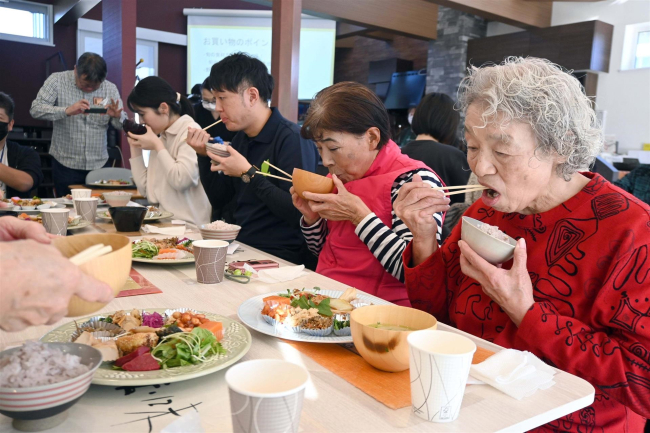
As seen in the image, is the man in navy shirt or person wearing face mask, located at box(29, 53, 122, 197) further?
person wearing face mask, located at box(29, 53, 122, 197)

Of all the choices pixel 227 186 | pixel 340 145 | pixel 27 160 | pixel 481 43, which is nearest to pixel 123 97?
pixel 27 160

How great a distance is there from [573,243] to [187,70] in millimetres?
9093

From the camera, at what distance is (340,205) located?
1687mm

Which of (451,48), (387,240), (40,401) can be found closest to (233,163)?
(387,240)

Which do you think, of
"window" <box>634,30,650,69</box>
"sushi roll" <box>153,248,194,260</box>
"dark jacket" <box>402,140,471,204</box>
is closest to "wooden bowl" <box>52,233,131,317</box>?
"sushi roll" <box>153,248,194,260</box>

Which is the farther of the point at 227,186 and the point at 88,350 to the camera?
the point at 227,186

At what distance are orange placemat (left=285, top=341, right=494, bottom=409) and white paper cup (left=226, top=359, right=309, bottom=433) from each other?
208 millimetres

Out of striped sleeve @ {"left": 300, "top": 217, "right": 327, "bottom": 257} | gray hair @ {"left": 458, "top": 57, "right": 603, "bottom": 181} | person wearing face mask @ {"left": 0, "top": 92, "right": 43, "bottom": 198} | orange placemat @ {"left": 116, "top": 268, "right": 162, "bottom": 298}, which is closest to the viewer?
gray hair @ {"left": 458, "top": 57, "right": 603, "bottom": 181}

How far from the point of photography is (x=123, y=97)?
5695mm

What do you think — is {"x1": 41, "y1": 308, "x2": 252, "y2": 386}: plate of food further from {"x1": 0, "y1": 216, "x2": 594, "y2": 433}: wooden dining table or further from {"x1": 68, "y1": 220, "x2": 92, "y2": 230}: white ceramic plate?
{"x1": 68, "y1": 220, "x2": 92, "y2": 230}: white ceramic plate

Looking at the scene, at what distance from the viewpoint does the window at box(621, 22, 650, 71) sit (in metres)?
6.38

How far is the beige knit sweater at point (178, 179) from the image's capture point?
289cm

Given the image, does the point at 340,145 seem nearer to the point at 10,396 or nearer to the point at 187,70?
the point at 10,396

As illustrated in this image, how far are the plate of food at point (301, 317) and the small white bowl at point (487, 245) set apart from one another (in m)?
0.31
